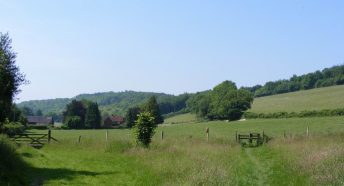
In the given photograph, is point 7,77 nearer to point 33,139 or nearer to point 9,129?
point 33,139

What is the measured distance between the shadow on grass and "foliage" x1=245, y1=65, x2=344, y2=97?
12256 cm

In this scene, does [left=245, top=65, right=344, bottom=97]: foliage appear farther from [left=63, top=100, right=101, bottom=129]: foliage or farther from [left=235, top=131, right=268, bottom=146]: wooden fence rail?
[left=235, top=131, right=268, bottom=146]: wooden fence rail

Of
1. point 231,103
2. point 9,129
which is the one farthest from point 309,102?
point 9,129

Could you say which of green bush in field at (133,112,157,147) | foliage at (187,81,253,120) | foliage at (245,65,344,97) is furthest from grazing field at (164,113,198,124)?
green bush in field at (133,112,157,147)

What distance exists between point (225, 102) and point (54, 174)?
97.1 m

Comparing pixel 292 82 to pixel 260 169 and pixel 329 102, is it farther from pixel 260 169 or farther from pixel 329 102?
pixel 260 169

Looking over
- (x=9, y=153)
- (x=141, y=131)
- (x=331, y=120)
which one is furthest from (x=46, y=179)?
(x=331, y=120)

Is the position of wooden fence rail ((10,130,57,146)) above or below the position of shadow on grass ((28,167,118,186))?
above

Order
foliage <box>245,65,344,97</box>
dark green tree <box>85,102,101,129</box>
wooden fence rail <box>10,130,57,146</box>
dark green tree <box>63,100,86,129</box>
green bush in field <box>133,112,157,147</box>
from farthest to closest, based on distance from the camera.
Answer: foliage <box>245,65,344,97</box> < dark green tree <box>85,102,101,129</box> < dark green tree <box>63,100,86,129</box> < wooden fence rail <box>10,130,57,146</box> < green bush in field <box>133,112,157,147</box>

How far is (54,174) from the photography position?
2045cm

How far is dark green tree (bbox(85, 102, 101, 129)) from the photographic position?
445 feet

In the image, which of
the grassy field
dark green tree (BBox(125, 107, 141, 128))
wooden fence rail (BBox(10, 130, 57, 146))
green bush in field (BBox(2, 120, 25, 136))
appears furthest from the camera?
dark green tree (BBox(125, 107, 141, 128))

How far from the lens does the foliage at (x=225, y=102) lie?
114500mm

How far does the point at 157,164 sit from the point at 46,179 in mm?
5509
